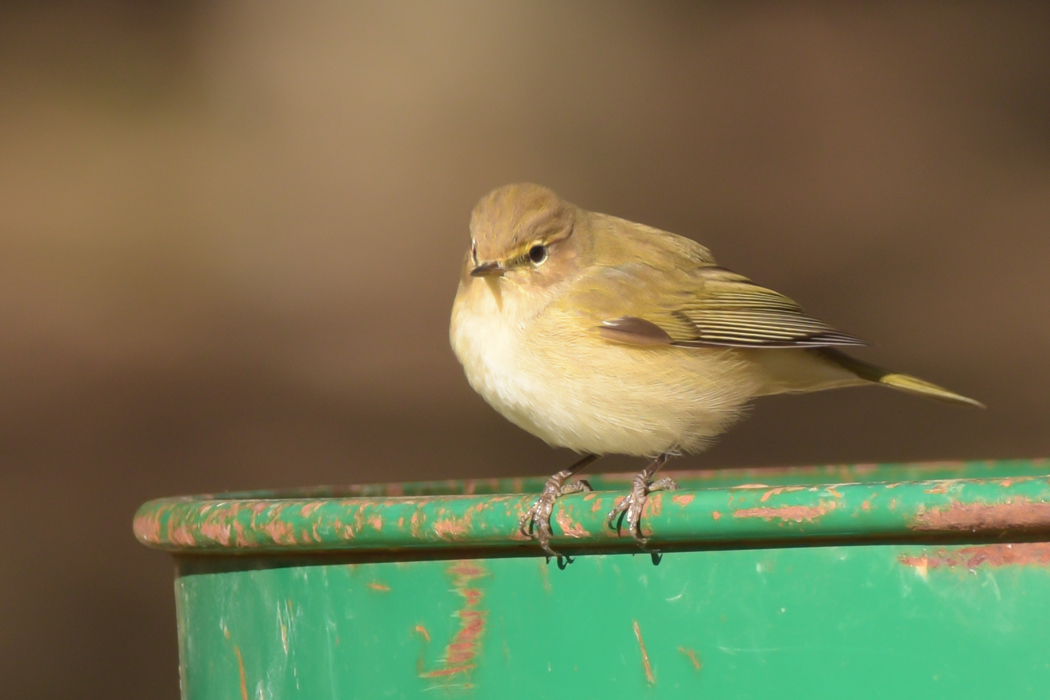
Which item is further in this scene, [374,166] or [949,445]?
[374,166]

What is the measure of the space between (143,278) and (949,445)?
16.0ft

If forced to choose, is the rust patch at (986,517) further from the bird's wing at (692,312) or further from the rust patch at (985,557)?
the bird's wing at (692,312)

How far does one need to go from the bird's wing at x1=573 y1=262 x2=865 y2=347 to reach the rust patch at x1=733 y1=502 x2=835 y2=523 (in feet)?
4.98

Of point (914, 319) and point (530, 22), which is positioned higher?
point (530, 22)

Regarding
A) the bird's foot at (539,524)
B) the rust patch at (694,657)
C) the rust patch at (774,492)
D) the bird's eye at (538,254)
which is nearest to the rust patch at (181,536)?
the bird's foot at (539,524)

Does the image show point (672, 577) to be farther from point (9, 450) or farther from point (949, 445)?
point (9, 450)

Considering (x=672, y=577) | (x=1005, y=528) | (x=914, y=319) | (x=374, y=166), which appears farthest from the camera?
(x=374, y=166)

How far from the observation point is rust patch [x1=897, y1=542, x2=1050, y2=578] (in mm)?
1580

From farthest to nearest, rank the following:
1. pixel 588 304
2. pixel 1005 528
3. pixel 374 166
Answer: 1. pixel 374 166
2. pixel 588 304
3. pixel 1005 528

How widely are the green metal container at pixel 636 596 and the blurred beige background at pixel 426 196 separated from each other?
4699 mm

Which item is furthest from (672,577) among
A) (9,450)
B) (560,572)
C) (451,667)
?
(9,450)

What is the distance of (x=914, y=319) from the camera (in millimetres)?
7516

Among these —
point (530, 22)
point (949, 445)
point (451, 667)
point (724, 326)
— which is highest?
point (530, 22)

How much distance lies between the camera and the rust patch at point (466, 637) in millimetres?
1828
